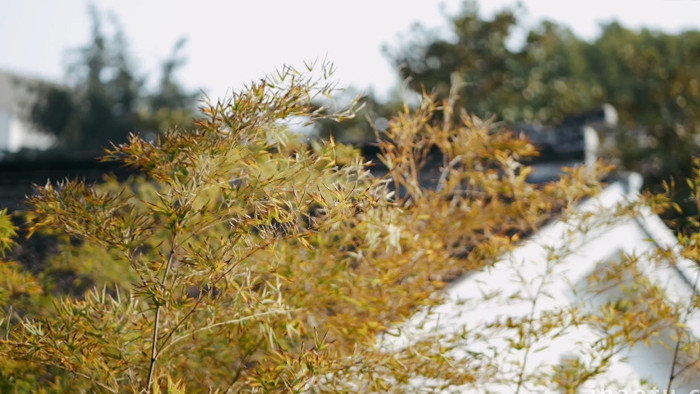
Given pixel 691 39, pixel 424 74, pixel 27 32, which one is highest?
pixel 27 32

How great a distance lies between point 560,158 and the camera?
7.75 metres

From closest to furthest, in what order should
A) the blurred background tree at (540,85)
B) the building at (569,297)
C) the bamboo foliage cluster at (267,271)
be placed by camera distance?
the bamboo foliage cluster at (267,271), the building at (569,297), the blurred background tree at (540,85)

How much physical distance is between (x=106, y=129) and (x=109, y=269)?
73.5 feet

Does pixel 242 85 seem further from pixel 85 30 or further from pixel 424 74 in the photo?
pixel 85 30

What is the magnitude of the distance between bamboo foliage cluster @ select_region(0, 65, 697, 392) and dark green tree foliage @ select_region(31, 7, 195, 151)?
22194mm

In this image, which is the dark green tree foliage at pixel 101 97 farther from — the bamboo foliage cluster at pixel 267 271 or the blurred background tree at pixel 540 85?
the bamboo foliage cluster at pixel 267 271

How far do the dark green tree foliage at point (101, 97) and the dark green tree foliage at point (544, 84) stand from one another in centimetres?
970

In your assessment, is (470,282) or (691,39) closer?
(470,282)

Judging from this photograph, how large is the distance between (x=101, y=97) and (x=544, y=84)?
46.3 ft

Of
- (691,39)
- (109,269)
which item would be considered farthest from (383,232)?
(691,39)

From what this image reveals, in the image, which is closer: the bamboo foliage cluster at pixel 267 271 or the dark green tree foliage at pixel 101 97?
the bamboo foliage cluster at pixel 267 271

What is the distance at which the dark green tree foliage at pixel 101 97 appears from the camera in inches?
1010

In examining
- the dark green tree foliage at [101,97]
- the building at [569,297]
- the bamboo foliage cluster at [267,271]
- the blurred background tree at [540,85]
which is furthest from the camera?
the dark green tree foliage at [101,97]

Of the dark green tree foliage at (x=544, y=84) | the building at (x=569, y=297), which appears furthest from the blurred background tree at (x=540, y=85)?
the building at (x=569, y=297)
